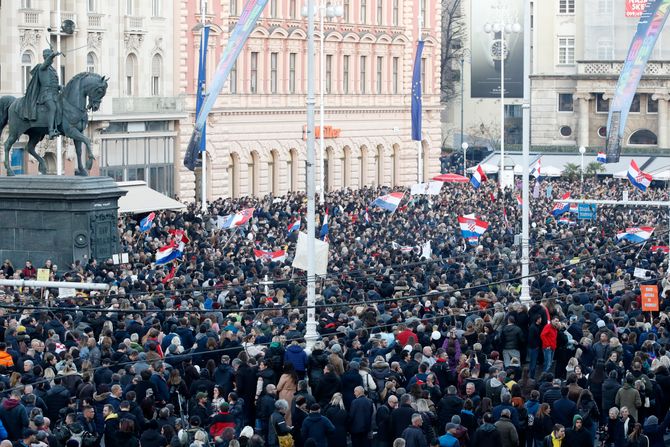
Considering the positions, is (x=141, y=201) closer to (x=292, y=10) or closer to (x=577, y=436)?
(x=292, y=10)

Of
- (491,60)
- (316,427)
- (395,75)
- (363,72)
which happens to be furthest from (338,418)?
(491,60)

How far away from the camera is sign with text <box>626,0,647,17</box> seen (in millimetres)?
102062

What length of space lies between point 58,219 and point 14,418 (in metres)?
22.4

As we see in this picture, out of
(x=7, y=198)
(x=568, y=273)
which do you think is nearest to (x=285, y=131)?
(x=7, y=198)

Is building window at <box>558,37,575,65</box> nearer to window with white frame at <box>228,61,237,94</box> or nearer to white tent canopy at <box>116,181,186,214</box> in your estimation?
window with white frame at <box>228,61,237,94</box>

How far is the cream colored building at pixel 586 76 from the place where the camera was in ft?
339

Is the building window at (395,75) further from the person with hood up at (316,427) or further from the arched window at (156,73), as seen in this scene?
the person with hood up at (316,427)

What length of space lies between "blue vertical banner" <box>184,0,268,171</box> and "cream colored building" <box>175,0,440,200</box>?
21233 millimetres

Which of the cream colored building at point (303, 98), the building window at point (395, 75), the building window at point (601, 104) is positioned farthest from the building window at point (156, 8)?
the building window at point (601, 104)

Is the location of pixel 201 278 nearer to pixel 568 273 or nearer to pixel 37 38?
pixel 568 273

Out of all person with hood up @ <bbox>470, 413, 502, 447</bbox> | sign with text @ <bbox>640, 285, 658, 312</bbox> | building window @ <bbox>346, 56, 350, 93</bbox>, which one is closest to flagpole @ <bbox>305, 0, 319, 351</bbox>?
sign with text @ <bbox>640, 285, 658, 312</bbox>

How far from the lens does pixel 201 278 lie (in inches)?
1592

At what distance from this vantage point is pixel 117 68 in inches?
2884

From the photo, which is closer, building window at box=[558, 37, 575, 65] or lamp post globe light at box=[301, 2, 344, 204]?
lamp post globe light at box=[301, 2, 344, 204]
